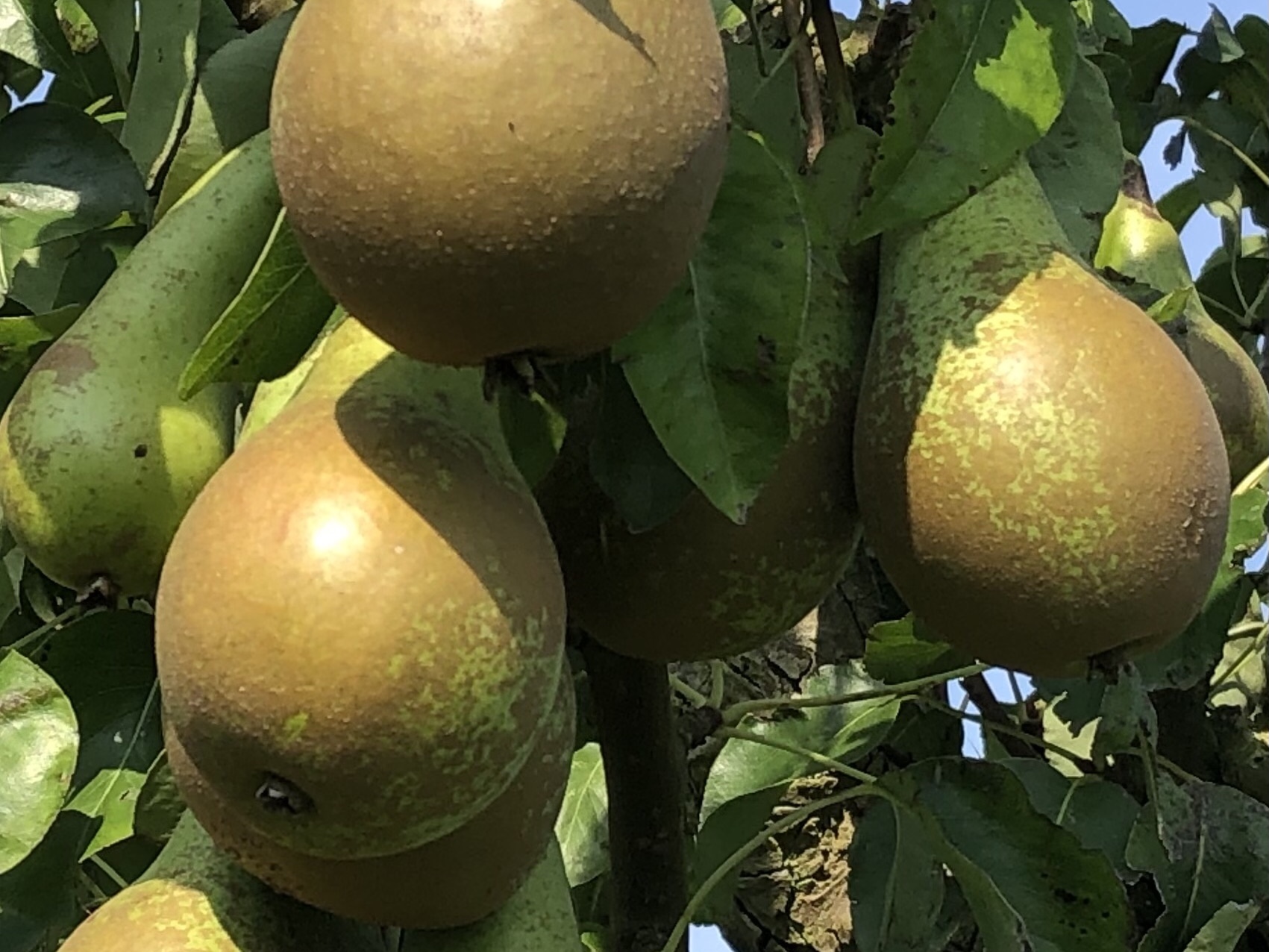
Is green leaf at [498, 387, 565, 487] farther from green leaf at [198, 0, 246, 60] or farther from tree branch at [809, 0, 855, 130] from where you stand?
green leaf at [198, 0, 246, 60]

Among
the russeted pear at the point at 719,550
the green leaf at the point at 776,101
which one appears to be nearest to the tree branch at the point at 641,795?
the russeted pear at the point at 719,550

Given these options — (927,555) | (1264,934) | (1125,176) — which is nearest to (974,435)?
(927,555)

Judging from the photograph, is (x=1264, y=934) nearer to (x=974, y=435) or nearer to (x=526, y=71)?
(x=974, y=435)

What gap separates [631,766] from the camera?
91 cm

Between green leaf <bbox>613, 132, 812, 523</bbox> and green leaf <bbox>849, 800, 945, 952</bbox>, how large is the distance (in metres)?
0.54

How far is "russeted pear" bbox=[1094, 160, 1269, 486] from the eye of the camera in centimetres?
125

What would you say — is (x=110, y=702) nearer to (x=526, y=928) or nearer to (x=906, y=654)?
(x=526, y=928)

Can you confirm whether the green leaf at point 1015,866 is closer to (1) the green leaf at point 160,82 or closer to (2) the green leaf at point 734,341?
(2) the green leaf at point 734,341

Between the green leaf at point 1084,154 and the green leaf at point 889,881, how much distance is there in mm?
430

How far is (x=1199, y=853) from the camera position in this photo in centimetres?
119

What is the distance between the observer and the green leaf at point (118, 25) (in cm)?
95

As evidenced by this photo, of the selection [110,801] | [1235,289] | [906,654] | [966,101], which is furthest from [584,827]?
[1235,289]

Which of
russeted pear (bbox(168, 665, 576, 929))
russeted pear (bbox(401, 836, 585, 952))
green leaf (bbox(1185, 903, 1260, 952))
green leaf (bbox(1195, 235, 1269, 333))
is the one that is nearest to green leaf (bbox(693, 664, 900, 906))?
green leaf (bbox(1185, 903, 1260, 952))

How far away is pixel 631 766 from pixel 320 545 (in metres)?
0.38
